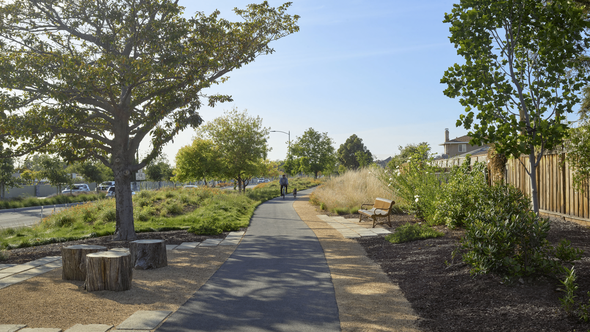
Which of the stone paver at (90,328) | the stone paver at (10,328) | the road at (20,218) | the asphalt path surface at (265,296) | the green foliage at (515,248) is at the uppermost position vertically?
the green foliage at (515,248)

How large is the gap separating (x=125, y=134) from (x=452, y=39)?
842cm

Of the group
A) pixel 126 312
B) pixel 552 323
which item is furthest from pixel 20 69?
pixel 552 323

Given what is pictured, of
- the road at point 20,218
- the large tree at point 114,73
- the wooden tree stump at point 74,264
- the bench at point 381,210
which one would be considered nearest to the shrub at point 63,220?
the road at point 20,218

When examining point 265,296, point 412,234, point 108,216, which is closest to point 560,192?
point 412,234

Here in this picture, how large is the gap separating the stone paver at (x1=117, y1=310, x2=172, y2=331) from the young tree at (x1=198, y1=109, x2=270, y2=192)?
2591cm

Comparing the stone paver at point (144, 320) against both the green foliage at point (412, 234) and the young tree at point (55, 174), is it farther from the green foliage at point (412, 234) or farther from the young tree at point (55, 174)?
the young tree at point (55, 174)

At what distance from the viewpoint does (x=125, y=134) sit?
10430mm

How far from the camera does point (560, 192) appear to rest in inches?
365

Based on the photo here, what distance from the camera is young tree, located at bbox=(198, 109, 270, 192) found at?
3052 cm

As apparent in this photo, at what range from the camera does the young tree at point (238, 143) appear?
30516 mm

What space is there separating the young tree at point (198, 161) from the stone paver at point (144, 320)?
85.3 ft

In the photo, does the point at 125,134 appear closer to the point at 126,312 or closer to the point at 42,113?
the point at 42,113

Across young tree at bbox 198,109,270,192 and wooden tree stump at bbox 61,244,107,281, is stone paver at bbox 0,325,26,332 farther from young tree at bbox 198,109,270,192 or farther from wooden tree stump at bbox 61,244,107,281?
young tree at bbox 198,109,270,192

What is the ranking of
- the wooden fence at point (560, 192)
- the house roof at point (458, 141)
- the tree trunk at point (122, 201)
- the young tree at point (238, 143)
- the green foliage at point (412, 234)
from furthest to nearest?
the house roof at point (458, 141), the young tree at point (238, 143), the tree trunk at point (122, 201), the green foliage at point (412, 234), the wooden fence at point (560, 192)
